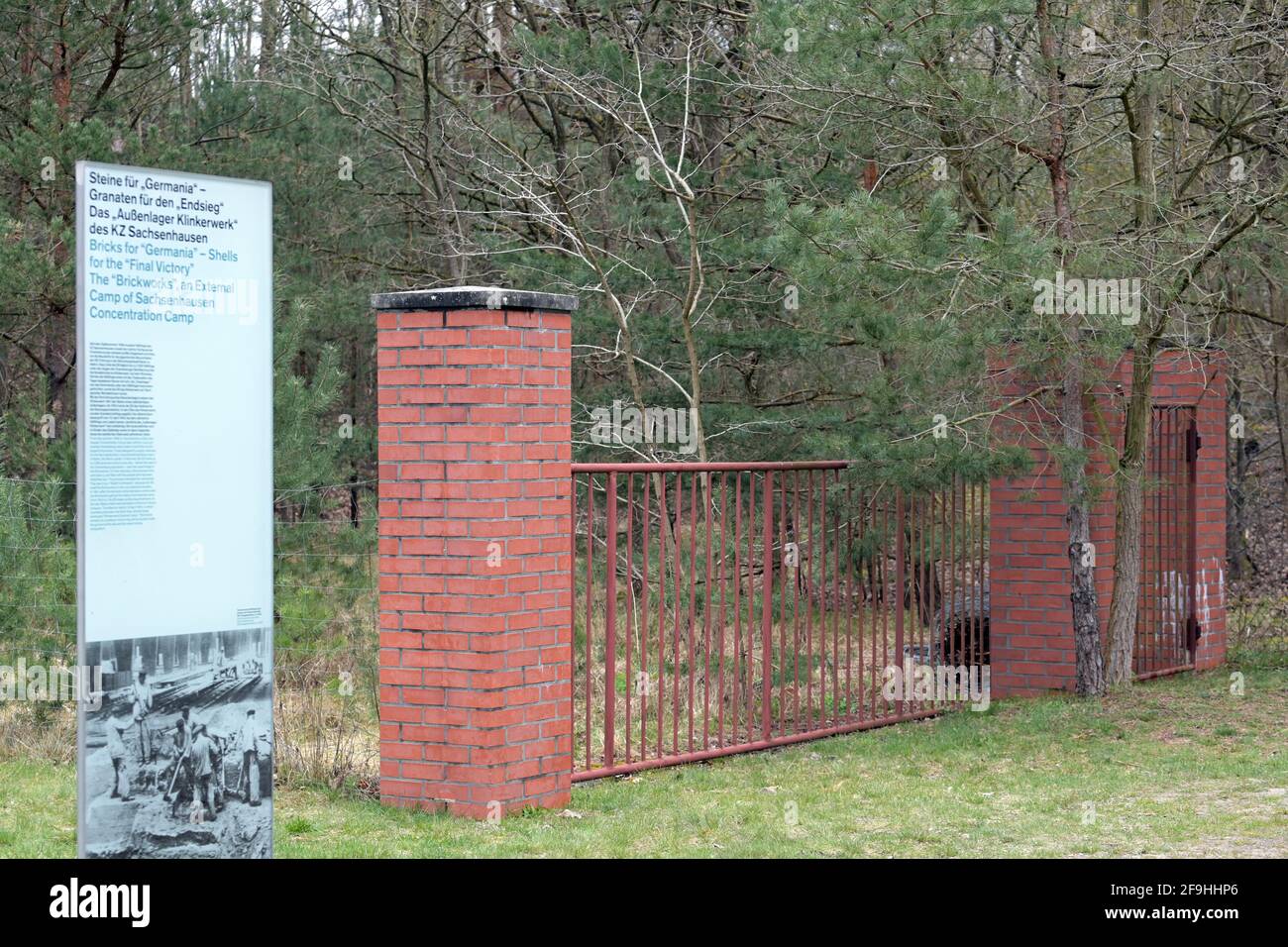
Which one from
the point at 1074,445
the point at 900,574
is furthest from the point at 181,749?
the point at 1074,445

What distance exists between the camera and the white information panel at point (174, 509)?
3.91m

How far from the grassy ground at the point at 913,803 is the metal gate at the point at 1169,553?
1.74m

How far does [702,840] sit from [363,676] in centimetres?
330

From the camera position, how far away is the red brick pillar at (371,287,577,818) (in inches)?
241

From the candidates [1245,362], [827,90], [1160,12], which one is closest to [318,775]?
[827,90]

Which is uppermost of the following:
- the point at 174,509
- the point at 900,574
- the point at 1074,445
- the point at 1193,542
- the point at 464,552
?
the point at 1074,445

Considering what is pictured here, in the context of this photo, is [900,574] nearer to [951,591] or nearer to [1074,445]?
[951,591]

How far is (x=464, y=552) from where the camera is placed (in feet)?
20.1

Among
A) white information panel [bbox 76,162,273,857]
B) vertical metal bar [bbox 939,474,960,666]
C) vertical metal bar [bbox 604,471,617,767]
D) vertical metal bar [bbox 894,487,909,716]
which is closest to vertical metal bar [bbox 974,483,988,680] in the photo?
vertical metal bar [bbox 939,474,960,666]

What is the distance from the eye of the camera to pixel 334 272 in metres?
16.4

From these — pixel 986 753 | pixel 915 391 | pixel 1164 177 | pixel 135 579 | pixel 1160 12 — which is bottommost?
pixel 986 753

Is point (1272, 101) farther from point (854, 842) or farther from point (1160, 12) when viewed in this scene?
point (854, 842)

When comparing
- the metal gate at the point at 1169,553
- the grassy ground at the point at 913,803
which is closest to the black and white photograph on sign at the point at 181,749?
the grassy ground at the point at 913,803

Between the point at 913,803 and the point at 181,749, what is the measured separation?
12.4 feet
